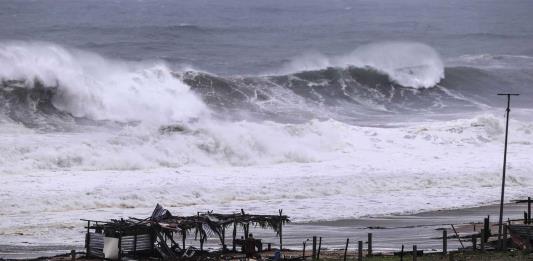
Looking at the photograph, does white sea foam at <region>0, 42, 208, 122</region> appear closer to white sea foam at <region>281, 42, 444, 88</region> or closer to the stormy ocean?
the stormy ocean

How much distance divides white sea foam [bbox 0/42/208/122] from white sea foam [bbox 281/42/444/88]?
33.8 feet

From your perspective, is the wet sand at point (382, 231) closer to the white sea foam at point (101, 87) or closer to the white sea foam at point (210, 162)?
the white sea foam at point (210, 162)

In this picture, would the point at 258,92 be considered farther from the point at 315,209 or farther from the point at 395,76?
the point at 315,209

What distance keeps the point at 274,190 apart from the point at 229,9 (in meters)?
71.2

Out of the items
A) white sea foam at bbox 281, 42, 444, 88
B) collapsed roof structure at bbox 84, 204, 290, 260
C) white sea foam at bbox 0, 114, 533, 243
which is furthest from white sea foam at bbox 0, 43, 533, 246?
white sea foam at bbox 281, 42, 444, 88

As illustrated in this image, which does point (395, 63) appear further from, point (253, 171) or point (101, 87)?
point (253, 171)

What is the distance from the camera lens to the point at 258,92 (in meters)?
51.7

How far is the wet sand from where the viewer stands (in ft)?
79.9

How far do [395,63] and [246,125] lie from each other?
21.1 meters

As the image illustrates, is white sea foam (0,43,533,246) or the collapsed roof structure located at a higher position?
white sea foam (0,43,533,246)

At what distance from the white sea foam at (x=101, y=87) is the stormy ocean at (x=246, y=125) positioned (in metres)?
0.09

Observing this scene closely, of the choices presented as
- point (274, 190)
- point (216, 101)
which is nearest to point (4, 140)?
point (274, 190)

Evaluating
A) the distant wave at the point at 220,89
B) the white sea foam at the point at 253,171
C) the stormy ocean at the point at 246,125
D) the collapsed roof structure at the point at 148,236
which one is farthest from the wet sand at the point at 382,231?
the distant wave at the point at 220,89

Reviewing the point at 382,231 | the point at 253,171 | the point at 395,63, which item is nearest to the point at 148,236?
the point at 382,231
